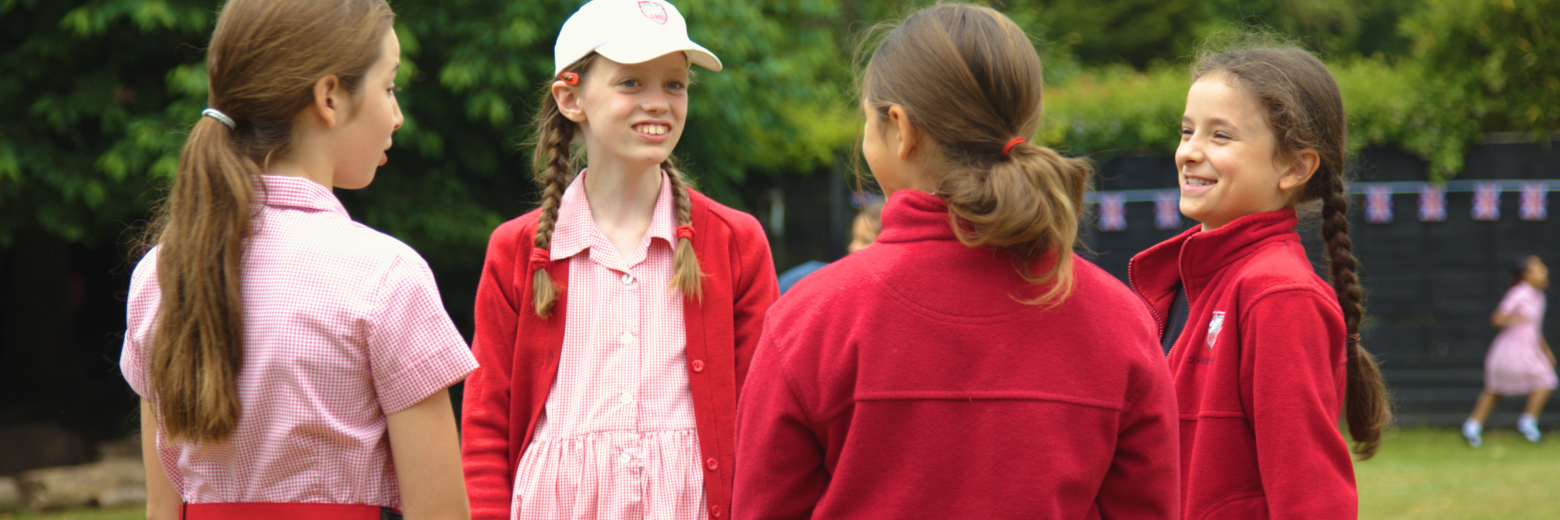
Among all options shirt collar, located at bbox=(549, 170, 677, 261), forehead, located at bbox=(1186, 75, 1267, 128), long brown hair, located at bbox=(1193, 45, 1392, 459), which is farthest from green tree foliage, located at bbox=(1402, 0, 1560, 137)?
shirt collar, located at bbox=(549, 170, 677, 261)

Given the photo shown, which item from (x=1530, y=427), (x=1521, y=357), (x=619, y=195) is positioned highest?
(x=619, y=195)

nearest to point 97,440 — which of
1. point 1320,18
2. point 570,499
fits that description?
point 570,499

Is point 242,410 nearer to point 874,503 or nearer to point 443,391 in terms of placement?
point 443,391

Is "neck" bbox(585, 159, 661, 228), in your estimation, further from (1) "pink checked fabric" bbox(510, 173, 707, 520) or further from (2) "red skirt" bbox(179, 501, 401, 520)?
(2) "red skirt" bbox(179, 501, 401, 520)

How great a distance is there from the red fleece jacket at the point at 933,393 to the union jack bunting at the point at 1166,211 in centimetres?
857

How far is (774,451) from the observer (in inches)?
58.1

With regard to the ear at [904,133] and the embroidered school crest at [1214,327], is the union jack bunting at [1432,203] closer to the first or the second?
the embroidered school crest at [1214,327]

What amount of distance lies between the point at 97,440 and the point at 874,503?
1028 centimetres

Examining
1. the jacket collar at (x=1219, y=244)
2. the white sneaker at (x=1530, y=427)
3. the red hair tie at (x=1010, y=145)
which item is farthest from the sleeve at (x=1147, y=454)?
the white sneaker at (x=1530, y=427)

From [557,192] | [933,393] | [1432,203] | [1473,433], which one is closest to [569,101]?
[557,192]

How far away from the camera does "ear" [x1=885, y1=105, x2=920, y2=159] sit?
1.56 meters

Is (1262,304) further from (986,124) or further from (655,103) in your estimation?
(655,103)

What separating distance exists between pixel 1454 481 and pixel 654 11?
686 centimetres

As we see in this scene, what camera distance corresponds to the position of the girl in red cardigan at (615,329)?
80.3 inches
